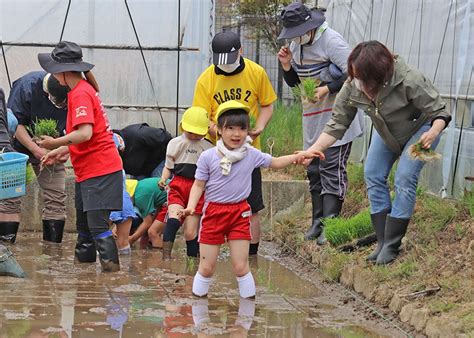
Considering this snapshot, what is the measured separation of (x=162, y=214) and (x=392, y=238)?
284cm

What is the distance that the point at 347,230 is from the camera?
7785mm

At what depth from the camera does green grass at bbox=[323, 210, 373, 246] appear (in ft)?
25.5

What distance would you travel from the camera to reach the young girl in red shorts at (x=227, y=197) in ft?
22.1

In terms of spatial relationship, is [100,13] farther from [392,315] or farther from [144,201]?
[392,315]

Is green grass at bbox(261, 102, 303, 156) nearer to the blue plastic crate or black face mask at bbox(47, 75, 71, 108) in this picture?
black face mask at bbox(47, 75, 71, 108)

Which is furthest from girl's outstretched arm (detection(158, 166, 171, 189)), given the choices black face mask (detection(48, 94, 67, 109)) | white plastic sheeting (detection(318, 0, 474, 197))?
white plastic sheeting (detection(318, 0, 474, 197))

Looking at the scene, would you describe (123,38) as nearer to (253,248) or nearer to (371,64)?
(253,248)

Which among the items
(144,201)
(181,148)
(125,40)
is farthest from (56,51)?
(125,40)

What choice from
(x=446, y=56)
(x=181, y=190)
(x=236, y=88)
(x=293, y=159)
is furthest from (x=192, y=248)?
(x=446, y=56)

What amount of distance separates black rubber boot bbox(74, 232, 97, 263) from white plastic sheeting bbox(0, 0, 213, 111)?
4984 mm

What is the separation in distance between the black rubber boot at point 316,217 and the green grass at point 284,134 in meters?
2.20

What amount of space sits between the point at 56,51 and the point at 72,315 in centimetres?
243

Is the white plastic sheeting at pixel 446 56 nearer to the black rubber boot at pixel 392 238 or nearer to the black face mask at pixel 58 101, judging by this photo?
the black rubber boot at pixel 392 238

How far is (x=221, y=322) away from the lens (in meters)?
6.05
